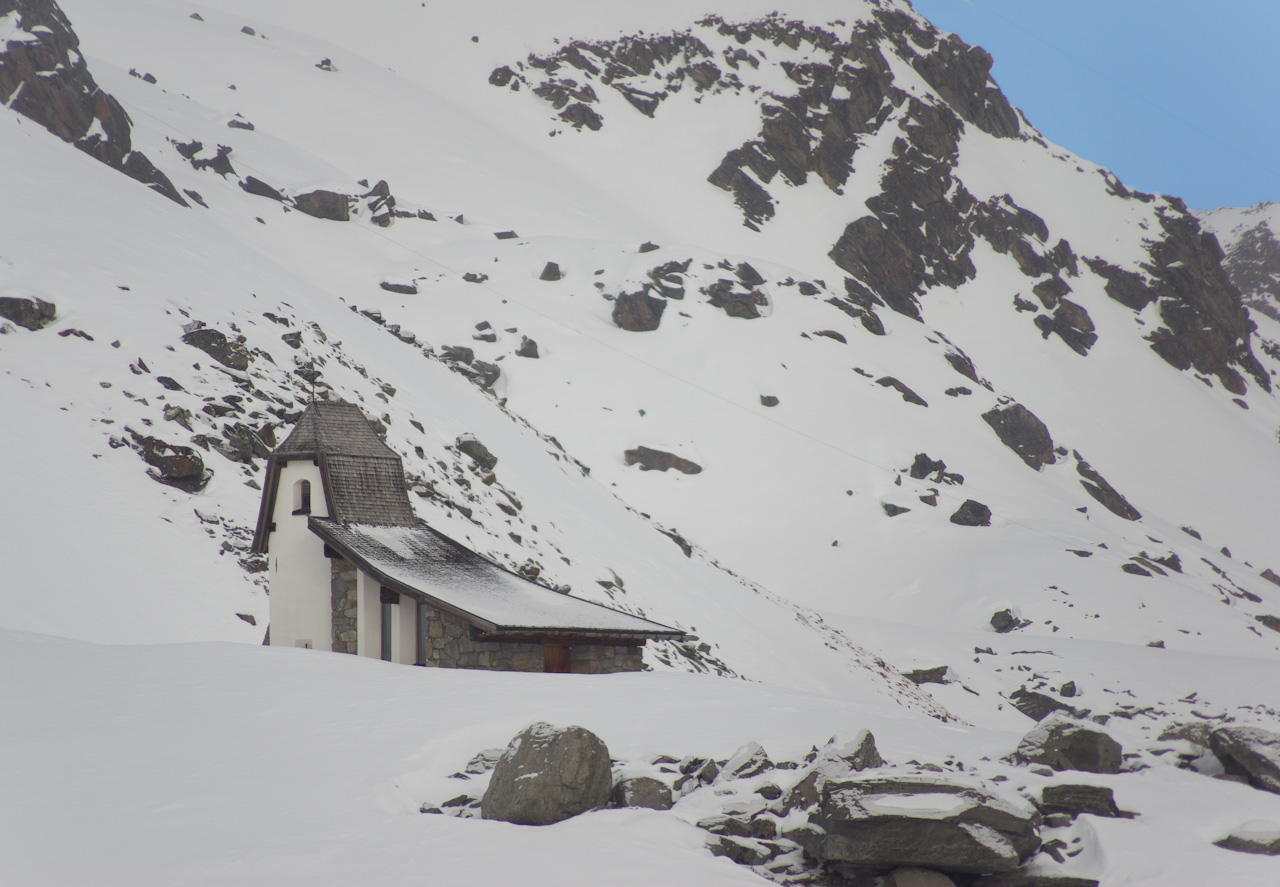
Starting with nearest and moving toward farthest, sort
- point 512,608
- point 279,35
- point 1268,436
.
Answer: point 512,608 → point 1268,436 → point 279,35

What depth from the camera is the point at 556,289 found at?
227ft

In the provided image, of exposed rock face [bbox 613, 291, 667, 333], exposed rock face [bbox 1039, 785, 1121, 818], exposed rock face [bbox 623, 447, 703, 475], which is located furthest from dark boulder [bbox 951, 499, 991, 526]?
exposed rock face [bbox 1039, 785, 1121, 818]

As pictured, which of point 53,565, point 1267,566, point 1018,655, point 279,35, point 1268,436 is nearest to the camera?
point 53,565

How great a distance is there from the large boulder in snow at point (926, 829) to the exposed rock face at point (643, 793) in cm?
151

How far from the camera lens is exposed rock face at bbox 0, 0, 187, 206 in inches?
1986

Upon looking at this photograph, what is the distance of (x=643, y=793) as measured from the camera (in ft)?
28.6

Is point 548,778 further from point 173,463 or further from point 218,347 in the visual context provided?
point 218,347

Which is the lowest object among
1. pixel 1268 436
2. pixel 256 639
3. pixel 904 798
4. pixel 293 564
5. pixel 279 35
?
pixel 256 639

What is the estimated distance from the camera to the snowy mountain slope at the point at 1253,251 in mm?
162625

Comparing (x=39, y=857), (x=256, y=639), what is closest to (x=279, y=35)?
(x=256, y=639)

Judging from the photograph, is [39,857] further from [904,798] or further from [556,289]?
[556,289]

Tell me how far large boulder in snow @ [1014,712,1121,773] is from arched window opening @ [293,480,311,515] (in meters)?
14.2

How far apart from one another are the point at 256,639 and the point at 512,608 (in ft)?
23.0

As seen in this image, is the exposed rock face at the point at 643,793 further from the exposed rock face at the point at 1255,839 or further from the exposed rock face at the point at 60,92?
the exposed rock face at the point at 60,92
